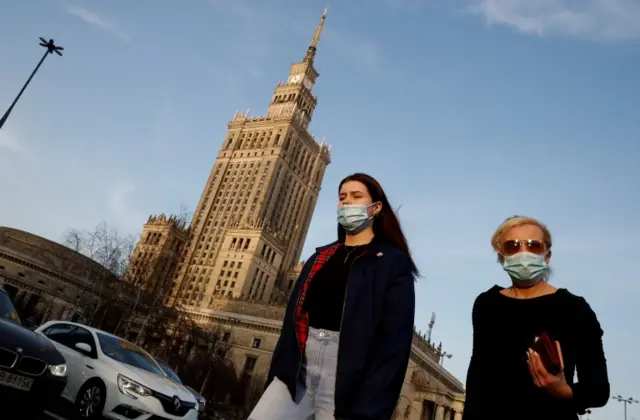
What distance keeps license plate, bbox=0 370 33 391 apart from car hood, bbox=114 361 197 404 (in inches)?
92.5

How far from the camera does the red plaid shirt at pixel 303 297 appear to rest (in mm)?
3191

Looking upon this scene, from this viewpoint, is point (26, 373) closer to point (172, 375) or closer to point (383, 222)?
point (383, 222)

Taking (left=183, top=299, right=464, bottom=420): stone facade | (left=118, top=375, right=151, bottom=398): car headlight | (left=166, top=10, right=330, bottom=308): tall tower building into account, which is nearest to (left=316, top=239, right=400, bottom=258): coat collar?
(left=118, top=375, right=151, bottom=398): car headlight

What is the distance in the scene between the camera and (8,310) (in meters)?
7.03

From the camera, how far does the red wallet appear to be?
2.53 meters

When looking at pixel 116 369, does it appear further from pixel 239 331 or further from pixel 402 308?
pixel 239 331

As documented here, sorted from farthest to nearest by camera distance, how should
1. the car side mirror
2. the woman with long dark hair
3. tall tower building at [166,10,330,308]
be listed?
1. tall tower building at [166,10,330,308]
2. the car side mirror
3. the woman with long dark hair

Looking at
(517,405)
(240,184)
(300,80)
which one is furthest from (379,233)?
(300,80)

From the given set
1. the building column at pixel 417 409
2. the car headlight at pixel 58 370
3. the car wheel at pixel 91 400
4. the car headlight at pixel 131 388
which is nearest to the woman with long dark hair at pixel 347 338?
the car headlight at pixel 58 370

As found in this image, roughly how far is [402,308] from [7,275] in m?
53.1

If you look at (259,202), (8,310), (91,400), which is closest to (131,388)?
(91,400)

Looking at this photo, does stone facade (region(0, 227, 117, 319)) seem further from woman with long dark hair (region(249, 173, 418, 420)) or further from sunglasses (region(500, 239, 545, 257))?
sunglasses (region(500, 239, 545, 257))

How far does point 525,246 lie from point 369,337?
1257 millimetres

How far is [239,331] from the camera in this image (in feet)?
187
